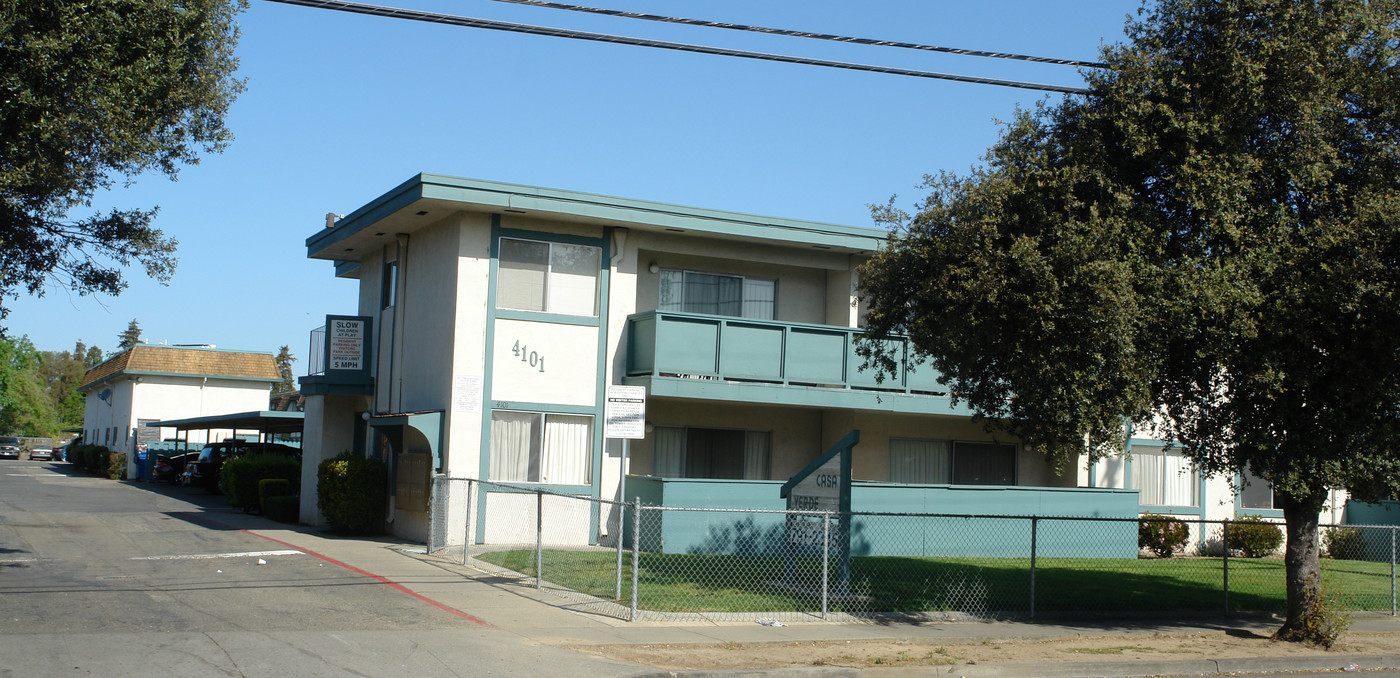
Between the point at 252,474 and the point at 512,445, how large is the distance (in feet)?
32.2

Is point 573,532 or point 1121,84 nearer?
point 1121,84

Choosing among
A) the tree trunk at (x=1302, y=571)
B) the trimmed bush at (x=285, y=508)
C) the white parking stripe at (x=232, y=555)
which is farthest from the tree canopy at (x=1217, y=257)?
the trimmed bush at (x=285, y=508)

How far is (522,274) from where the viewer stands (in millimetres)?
18781

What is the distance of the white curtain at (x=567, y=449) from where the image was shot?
18781 millimetres

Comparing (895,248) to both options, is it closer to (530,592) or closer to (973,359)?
(973,359)

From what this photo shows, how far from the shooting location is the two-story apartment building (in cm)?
1825

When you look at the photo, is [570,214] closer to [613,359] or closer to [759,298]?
[613,359]

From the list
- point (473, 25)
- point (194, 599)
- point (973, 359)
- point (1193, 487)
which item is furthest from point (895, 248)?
point (1193, 487)

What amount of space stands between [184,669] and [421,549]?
9.28 meters

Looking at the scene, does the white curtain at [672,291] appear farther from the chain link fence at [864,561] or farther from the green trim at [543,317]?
the chain link fence at [864,561]

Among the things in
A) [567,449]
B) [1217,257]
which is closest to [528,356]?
[567,449]

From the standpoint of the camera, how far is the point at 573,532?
61.4ft

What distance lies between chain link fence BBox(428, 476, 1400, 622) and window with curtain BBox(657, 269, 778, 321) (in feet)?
13.8

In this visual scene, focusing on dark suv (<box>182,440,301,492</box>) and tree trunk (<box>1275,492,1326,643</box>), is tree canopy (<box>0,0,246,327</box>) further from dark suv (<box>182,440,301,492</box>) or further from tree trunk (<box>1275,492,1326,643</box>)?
dark suv (<box>182,440,301,492</box>)
